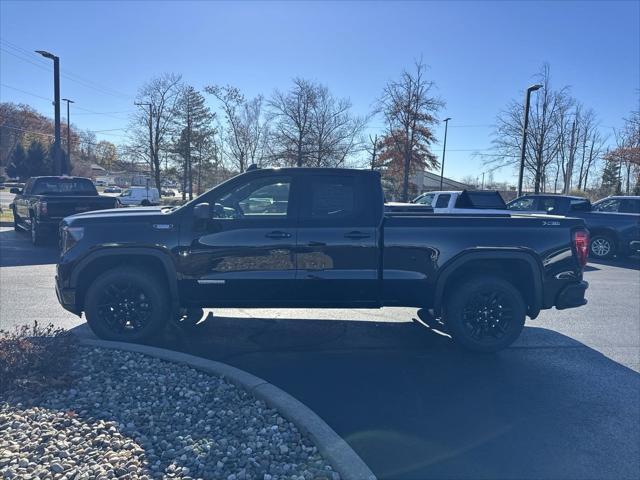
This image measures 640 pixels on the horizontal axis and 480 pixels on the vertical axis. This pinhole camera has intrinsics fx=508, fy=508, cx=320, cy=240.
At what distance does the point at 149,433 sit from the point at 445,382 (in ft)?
9.08

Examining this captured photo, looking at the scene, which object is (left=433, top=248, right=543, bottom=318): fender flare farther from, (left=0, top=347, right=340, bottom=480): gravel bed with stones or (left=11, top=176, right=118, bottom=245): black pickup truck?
(left=11, top=176, right=118, bottom=245): black pickup truck

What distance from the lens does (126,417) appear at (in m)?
3.46

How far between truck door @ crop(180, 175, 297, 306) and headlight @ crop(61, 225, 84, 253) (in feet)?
3.63

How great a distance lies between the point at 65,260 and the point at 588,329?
6.54 m

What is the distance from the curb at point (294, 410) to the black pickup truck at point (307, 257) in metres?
0.76

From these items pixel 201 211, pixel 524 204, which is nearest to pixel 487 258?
pixel 201 211

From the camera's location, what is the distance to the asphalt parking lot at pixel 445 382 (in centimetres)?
354

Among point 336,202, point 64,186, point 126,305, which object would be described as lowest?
point 126,305

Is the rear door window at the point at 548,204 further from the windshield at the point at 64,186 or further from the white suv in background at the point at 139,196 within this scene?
the white suv in background at the point at 139,196

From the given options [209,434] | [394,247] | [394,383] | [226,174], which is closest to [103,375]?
[209,434]

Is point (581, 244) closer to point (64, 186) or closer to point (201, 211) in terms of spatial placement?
point (201, 211)

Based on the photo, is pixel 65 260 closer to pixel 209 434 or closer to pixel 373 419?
pixel 209 434

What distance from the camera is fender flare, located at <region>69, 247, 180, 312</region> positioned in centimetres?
530

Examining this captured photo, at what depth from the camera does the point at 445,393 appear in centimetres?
458
